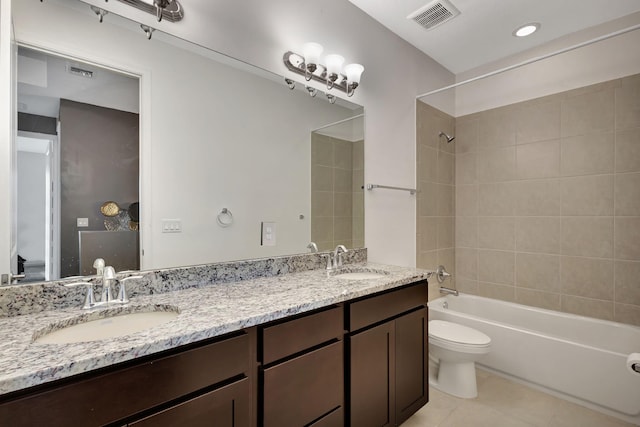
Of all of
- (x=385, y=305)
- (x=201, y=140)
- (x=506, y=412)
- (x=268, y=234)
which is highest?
(x=201, y=140)

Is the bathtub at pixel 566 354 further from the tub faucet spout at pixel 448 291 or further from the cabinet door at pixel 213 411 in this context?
the cabinet door at pixel 213 411

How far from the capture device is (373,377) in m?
1.50

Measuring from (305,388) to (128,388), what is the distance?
643 mm

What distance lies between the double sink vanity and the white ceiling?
1.84 meters

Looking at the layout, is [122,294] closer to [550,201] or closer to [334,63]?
[334,63]

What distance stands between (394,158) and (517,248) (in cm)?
141

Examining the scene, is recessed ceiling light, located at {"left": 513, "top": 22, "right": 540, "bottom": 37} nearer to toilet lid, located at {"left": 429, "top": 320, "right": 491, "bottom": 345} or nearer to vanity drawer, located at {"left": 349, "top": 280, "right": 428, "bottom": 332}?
vanity drawer, located at {"left": 349, "top": 280, "right": 428, "bottom": 332}

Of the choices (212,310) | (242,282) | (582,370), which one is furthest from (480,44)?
(212,310)

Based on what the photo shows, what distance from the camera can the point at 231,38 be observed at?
5.12 ft

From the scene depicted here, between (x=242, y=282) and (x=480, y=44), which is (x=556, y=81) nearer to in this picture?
(x=480, y=44)

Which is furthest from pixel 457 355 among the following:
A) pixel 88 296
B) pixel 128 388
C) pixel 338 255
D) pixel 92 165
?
pixel 92 165

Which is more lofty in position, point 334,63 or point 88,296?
point 334,63

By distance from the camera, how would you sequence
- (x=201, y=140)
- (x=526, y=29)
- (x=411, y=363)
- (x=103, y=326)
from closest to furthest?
(x=103, y=326), (x=201, y=140), (x=411, y=363), (x=526, y=29)

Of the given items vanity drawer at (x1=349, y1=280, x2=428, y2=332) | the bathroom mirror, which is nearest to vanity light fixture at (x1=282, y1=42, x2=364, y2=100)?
the bathroom mirror
